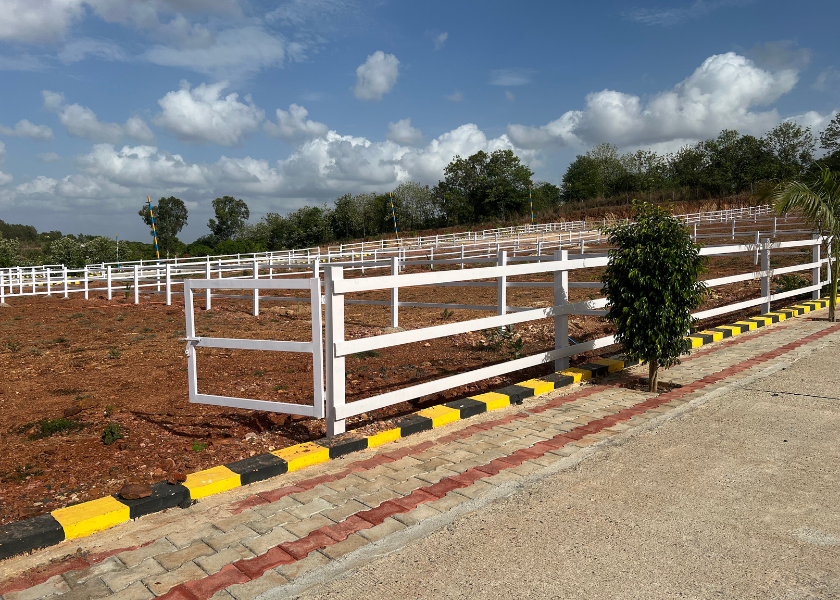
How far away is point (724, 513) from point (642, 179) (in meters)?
92.8

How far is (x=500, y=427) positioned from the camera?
5527mm

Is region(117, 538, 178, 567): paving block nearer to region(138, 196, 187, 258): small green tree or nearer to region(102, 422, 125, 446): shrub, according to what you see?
region(102, 422, 125, 446): shrub

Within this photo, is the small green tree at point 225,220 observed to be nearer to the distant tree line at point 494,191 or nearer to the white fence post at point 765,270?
the distant tree line at point 494,191

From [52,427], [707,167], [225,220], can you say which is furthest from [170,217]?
[52,427]

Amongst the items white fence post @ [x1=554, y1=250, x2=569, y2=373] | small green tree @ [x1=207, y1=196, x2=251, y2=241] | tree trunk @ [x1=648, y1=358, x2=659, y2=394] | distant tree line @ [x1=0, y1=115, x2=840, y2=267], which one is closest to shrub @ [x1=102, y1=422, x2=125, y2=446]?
white fence post @ [x1=554, y1=250, x2=569, y2=373]

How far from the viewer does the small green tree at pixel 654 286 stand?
637 centimetres

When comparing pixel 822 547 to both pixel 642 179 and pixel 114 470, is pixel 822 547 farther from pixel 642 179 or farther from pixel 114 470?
pixel 642 179

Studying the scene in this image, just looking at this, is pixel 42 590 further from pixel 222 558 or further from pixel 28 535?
pixel 222 558

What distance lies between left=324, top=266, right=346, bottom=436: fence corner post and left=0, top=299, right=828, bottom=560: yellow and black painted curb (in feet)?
0.64

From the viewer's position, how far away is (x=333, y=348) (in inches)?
196

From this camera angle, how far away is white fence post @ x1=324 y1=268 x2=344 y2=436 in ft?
16.4

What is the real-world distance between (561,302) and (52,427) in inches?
218

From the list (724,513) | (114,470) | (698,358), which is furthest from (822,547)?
(698,358)

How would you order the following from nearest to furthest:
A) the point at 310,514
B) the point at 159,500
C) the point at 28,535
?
1. the point at 28,535
2. the point at 310,514
3. the point at 159,500
